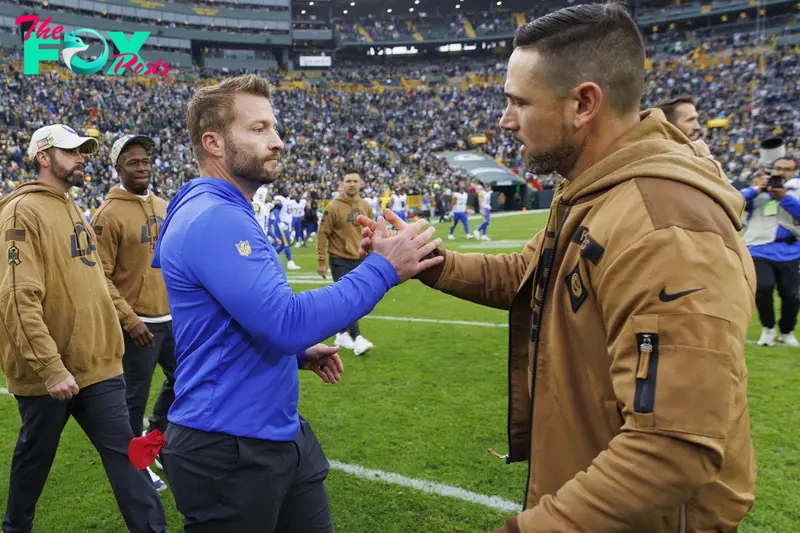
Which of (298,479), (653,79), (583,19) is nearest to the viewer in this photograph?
(583,19)

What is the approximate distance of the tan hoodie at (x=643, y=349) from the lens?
1.11 meters

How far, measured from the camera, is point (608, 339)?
127cm

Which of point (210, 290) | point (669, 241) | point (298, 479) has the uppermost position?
point (669, 241)

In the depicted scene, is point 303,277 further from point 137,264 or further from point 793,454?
point 793,454

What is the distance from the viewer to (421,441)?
4.78 metres

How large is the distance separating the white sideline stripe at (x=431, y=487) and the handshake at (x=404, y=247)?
2181 millimetres

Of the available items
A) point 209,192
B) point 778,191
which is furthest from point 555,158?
point 778,191

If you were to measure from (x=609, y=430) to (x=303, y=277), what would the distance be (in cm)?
1247

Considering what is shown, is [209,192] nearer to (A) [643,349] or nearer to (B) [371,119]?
(A) [643,349]

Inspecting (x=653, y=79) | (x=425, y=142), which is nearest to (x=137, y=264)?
(x=425, y=142)

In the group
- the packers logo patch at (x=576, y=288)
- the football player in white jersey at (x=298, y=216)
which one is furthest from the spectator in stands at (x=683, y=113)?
the football player in white jersey at (x=298, y=216)

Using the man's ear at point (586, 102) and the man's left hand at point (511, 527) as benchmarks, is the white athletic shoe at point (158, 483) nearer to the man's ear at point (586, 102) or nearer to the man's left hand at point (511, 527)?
the man's left hand at point (511, 527)

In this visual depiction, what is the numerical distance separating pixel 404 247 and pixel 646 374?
1098 millimetres

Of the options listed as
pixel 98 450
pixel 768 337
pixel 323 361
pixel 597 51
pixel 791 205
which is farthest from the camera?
pixel 768 337
